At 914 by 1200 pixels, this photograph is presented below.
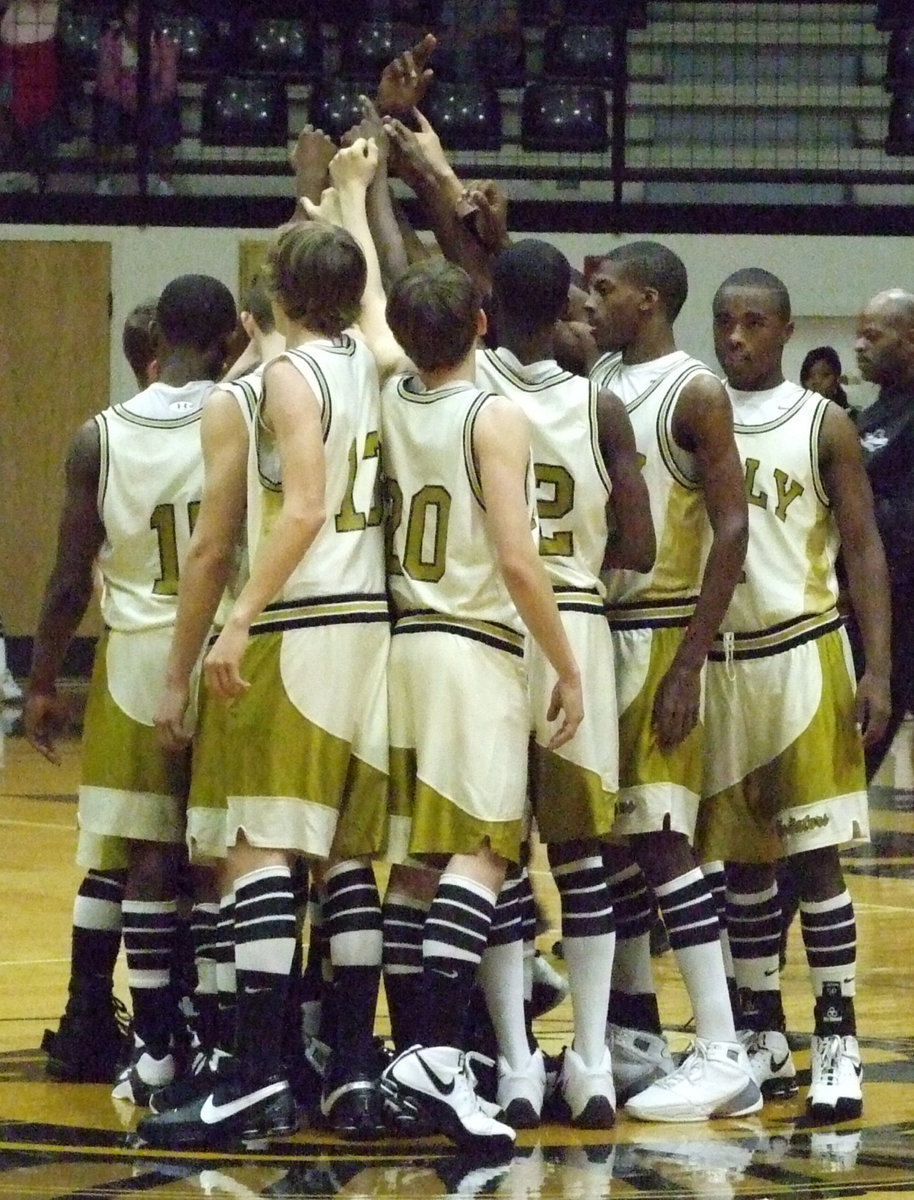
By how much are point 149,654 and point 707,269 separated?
10.5 meters

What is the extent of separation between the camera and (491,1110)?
162 inches

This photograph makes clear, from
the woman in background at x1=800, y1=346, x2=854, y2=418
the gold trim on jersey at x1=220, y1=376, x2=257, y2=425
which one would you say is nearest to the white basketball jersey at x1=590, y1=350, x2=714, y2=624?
the gold trim on jersey at x1=220, y1=376, x2=257, y2=425

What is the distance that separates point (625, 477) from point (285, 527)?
737 millimetres

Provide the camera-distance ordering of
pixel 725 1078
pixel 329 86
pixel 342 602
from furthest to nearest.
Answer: pixel 329 86
pixel 725 1078
pixel 342 602

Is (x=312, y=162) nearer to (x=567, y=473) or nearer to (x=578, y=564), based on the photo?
(x=567, y=473)

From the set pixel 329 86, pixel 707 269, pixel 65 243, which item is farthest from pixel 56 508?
pixel 707 269

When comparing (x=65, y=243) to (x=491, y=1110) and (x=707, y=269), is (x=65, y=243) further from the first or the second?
(x=491, y=1110)

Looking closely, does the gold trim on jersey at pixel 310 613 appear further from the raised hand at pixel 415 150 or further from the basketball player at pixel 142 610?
the raised hand at pixel 415 150

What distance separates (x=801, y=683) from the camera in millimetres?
4555

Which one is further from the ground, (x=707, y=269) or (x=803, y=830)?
(x=707, y=269)

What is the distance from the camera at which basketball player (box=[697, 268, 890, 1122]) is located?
454 cm

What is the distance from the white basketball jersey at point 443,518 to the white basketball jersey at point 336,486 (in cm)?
6

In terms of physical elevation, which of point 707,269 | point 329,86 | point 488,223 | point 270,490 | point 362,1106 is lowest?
point 362,1106

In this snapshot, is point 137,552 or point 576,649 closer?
point 576,649
